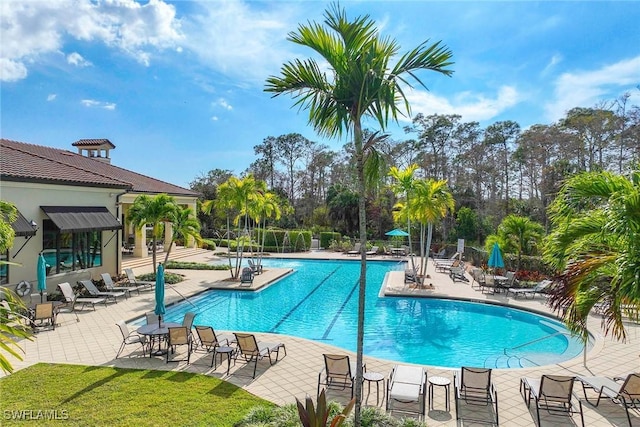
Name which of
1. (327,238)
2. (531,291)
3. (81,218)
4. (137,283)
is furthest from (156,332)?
(327,238)

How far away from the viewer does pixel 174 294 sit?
56.9ft

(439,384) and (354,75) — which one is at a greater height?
(354,75)

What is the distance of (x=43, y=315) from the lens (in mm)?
11664

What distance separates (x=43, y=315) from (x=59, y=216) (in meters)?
4.92

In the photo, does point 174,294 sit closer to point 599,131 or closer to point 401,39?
point 401,39

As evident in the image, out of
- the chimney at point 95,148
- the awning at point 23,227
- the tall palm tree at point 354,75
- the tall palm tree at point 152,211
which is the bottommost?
the awning at point 23,227

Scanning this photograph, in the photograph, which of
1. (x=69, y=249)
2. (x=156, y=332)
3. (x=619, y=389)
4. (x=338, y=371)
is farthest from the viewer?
(x=69, y=249)

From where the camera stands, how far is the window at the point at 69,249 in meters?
15.3

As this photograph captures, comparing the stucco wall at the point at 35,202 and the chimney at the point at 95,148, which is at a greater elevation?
the chimney at the point at 95,148

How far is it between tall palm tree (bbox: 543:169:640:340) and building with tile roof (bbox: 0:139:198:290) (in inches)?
591

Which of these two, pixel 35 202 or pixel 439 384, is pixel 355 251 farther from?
pixel 439 384

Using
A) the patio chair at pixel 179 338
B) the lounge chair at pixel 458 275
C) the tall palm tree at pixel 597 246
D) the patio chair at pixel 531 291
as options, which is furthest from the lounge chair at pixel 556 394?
the lounge chair at pixel 458 275

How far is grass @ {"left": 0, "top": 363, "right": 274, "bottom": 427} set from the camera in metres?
6.59

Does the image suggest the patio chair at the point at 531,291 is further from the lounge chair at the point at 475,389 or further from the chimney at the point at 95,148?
the chimney at the point at 95,148
